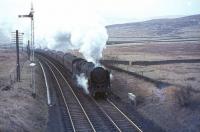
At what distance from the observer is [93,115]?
94.6 ft

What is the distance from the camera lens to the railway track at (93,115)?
82.8 feet

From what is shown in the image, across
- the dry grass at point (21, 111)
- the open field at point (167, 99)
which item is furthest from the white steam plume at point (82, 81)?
the dry grass at point (21, 111)

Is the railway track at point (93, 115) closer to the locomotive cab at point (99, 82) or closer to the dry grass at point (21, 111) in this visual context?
the locomotive cab at point (99, 82)

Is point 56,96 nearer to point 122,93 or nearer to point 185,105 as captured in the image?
point 122,93

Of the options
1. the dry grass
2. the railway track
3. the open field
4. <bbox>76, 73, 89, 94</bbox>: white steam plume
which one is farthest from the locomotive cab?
the dry grass

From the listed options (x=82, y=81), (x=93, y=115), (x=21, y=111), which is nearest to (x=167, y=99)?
(x=93, y=115)

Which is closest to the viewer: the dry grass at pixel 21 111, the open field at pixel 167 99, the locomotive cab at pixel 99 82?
the dry grass at pixel 21 111

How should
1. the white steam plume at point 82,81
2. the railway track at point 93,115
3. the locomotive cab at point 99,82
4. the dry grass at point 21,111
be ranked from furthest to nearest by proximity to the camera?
1. the white steam plume at point 82,81
2. the locomotive cab at point 99,82
3. the railway track at point 93,115
4. the dry grass at point 21,111

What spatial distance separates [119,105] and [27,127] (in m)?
9.96

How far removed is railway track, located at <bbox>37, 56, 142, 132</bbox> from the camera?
993 inches

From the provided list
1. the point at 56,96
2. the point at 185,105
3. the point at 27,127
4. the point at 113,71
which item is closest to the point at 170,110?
the point at 185,105

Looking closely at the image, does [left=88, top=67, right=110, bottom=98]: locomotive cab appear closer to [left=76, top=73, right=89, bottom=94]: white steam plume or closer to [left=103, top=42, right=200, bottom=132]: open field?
[left=103, top=42, right=200, bottom=132]: open field

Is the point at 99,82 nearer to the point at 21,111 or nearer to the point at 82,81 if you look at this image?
the point at 82,81

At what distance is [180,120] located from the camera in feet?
83.9
